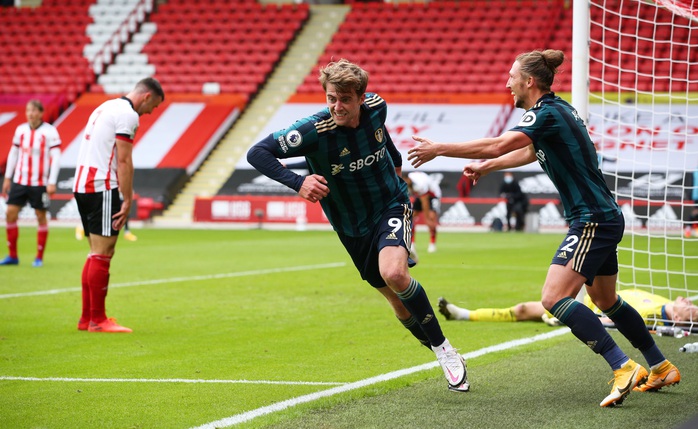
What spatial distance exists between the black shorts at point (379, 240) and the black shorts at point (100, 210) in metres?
2.96

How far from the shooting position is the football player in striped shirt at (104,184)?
8.38m

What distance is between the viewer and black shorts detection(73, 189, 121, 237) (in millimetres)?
8391

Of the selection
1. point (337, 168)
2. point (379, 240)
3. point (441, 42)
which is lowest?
point (441, 42)

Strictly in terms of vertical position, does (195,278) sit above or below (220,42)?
above

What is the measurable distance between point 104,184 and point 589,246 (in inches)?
180

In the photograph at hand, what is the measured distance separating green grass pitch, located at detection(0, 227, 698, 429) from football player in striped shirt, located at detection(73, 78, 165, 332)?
0.40 m

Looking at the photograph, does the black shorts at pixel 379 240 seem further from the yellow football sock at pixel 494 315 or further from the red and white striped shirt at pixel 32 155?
the red and white striped shirt at pixel 32 155

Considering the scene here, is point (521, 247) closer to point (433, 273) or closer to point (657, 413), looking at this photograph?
point (433, 273)

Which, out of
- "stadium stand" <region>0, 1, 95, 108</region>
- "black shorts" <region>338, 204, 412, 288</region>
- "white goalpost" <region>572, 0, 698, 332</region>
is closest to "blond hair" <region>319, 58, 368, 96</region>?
"black shorts" <region>338, 204, 412, 288</region>

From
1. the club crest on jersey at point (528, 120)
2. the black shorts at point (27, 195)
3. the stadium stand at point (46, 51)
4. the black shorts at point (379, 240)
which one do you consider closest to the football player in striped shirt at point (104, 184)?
the black shorts at point (379, 240)

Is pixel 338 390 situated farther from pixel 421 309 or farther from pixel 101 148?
pixel 101 148

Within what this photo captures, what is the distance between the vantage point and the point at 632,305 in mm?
8531

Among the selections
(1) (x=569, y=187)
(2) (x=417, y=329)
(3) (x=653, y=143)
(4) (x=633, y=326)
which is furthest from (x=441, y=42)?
(1) (x=569, y=187)

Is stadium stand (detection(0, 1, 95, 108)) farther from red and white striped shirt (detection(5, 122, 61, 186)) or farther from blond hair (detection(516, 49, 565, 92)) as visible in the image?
blond hair (detection(516, 49, 565, 92))
